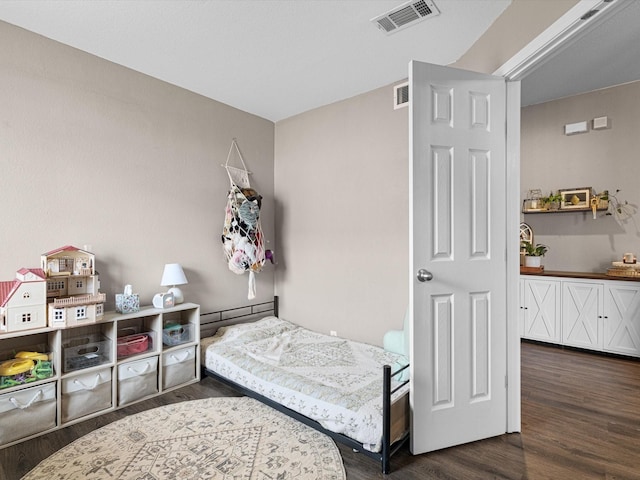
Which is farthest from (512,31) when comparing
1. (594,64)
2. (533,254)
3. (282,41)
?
(533,254)

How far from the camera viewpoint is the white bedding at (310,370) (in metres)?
2.00

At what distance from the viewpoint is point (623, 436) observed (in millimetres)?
2117

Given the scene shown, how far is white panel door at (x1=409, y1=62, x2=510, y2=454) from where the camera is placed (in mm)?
1952

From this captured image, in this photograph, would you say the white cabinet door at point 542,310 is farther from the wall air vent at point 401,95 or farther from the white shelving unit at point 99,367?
the white shelving unit at point 99,367

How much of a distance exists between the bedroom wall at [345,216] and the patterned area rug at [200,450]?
1.40 m

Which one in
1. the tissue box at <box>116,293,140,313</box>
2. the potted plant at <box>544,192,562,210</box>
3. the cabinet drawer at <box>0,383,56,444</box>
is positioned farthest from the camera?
the potted plant at <box>544,192,562,210</box>

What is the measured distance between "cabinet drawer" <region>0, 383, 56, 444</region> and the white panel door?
230 centimetres

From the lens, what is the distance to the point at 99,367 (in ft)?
7.93

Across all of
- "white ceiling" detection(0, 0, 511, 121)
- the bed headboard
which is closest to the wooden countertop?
"white ceiling" detection(0, 0, 511, 121)

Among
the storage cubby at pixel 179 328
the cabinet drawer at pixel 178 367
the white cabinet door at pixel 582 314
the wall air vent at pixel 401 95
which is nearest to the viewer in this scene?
the cabinet drawer at pixel 178 367

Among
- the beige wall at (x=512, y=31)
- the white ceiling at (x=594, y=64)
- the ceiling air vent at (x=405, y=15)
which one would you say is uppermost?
the white ceiling at (x=594, y=64)

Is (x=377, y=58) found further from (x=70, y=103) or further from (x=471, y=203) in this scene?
(x=70, y=103)

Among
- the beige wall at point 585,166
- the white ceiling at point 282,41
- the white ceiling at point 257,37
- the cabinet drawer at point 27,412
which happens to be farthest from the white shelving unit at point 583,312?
the cabinet drawer at point 27,412

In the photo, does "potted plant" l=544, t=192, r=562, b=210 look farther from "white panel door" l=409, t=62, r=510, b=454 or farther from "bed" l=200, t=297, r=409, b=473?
"bed" l=200, t=297, r=409, b=473
